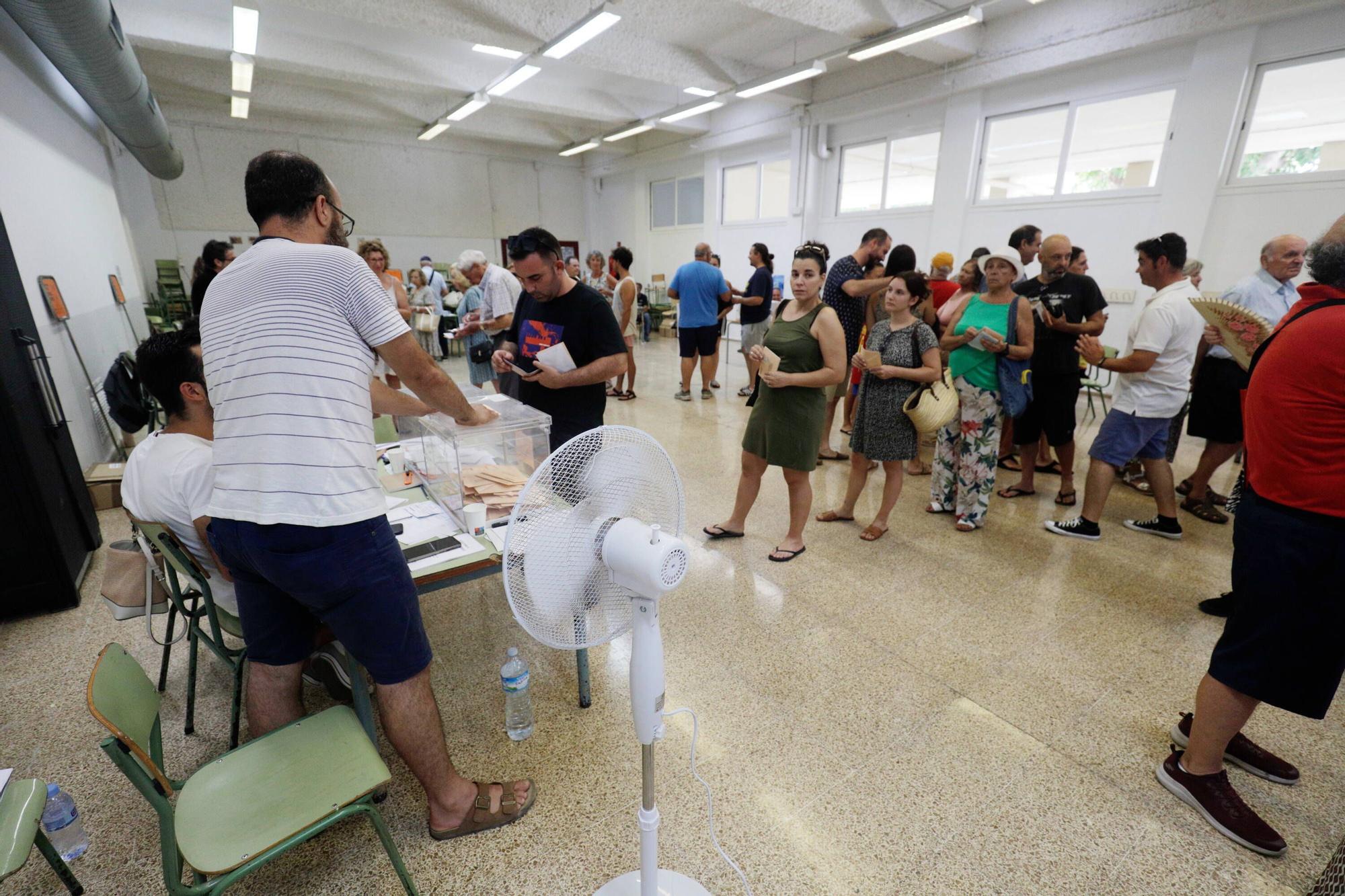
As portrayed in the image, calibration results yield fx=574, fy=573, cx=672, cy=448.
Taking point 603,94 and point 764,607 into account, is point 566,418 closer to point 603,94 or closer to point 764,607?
point 764,607

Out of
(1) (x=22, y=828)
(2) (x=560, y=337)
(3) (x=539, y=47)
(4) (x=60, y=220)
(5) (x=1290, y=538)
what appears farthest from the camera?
(3) (x=539, y=47)

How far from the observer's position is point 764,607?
8.25ft

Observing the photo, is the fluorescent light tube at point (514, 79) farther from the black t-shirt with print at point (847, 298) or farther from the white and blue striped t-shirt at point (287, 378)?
the white and blue striped t-shirt at point (287, 378)

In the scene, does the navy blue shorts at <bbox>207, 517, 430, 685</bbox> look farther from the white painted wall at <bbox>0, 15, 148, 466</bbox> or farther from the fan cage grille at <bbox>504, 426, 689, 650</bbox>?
the white painted wall at <bbox>0, 15, 148, 466</bbox>

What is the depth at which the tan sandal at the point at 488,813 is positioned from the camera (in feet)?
4.89

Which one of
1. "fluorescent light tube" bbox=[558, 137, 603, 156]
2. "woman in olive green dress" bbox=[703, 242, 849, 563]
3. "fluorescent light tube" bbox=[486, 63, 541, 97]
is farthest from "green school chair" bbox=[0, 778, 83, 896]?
"fluorescent light tube" bbox=[558, 137, 603, 156]

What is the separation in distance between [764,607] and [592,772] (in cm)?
108

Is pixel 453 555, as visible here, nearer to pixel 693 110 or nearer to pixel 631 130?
pixel 693 110

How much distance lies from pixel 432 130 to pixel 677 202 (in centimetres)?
473

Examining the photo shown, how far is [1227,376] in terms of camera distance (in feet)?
10.5

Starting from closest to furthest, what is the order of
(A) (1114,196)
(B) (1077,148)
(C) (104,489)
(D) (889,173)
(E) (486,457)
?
(E) (486,457) → (C) (104,489) → (A) (1114,196) → (B) (1077,148) → (D) (889,173)

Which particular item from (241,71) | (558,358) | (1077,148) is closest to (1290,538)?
(558,358)

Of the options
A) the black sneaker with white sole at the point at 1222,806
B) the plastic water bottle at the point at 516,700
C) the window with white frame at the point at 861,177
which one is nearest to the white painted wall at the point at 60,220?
the plastic water bottle at the point at 516,700

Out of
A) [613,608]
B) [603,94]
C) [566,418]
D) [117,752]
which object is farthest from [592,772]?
[603,94]
